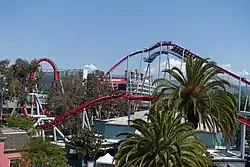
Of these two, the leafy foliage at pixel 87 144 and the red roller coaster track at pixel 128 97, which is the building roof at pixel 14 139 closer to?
the leafy foliage at pixel 87 144

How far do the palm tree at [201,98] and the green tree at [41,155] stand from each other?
27.2 feet

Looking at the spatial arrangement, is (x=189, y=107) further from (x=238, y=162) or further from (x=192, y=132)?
(x=238, y=162)

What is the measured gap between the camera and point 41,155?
26.0 metres

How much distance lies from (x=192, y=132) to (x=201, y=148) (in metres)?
0.93

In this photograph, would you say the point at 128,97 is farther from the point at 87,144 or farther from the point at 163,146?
the point at 163,146

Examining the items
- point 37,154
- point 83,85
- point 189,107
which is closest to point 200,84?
point 189,107

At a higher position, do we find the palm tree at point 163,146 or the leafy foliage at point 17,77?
the leafy foliage at point 17,77

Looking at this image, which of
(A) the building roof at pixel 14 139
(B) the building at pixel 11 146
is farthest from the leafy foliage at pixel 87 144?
(B) the building at pixel 11 146

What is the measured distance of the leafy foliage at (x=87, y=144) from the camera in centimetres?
3944

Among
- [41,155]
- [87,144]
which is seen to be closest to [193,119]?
[41,155]

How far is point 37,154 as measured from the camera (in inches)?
1023

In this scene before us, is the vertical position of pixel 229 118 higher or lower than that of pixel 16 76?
lower

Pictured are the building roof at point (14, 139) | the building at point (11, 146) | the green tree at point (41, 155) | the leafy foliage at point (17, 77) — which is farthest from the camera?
the leafy foliage at point (17, 77)

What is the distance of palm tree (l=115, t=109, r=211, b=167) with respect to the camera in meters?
17.8
